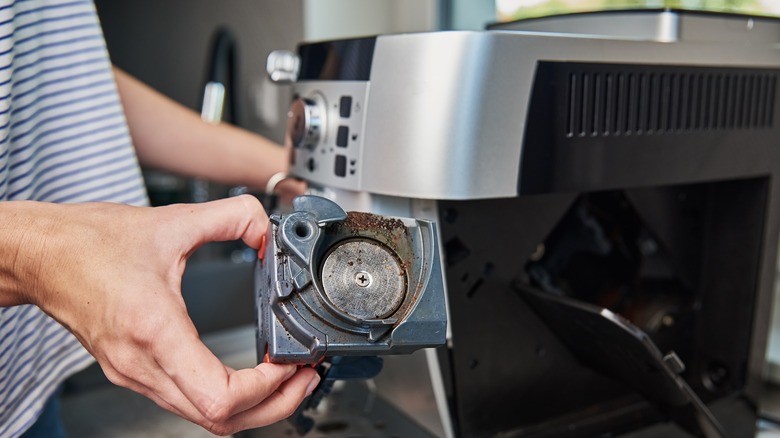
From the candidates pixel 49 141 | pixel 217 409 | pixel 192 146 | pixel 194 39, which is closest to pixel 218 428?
pixel 217 409

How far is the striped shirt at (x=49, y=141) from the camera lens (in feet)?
1.69

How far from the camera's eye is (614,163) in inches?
19.7

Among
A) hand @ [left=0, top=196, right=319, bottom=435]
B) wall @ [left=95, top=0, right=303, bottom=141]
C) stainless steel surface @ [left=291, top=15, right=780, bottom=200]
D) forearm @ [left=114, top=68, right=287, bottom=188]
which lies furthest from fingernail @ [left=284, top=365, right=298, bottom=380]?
wall @ [left=95, top=0, right=303, bottom=141]

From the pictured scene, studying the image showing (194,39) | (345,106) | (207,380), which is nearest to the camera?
(207,380)

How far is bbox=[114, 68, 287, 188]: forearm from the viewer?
731mm

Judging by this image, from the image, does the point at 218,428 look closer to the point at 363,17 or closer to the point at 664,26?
the point at 664,26

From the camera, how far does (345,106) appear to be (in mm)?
487

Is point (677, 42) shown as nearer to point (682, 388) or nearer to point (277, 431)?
point (682, 388)

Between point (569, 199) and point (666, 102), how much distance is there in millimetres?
100

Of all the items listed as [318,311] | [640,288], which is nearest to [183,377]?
[318,311]

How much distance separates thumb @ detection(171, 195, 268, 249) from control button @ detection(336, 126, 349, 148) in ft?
0.36

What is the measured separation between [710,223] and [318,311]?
1.40 ft

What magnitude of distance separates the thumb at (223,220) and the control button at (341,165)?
4.1 inches

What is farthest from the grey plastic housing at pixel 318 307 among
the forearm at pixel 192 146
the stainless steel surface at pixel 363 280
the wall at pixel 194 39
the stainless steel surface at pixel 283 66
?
the wall at pixel 194 39
